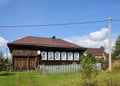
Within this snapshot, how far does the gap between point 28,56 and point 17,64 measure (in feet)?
7.26

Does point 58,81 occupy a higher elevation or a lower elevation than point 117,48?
lower

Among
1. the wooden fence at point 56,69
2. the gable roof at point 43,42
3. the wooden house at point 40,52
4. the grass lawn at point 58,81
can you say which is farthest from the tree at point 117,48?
the grass lawn at point 58,81

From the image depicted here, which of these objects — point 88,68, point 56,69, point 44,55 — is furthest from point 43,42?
point 88,68

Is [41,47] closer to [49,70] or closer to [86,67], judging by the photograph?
[49,70]

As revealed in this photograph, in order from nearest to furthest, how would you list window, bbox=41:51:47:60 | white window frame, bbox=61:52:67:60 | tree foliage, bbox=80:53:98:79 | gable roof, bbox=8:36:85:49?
tree foliage, bbox=80:53:98:79 < gable roof, bbox=8:36:85:49 < window, bbox=41:51:47:60 < white window frame, bbox=61:52:67:60

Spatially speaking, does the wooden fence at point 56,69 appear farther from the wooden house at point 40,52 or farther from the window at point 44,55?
the window at point 44,55

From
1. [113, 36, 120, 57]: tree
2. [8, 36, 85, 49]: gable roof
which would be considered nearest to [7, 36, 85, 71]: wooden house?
[8, 36, 85, 49]: gable roof

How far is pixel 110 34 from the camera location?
32125 millimetres

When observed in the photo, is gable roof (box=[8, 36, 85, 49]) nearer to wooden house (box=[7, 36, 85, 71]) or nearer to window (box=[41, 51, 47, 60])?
wooden house (box=[7, 36, 85, 71])

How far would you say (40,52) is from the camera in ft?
143

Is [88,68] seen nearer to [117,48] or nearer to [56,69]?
[56,69]

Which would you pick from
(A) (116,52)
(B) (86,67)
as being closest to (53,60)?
(B) (86,67)

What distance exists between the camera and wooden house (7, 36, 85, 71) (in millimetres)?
41812

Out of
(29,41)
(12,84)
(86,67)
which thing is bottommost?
(12,84)
